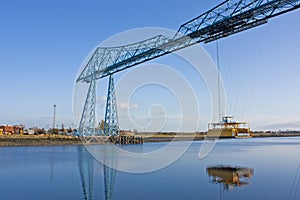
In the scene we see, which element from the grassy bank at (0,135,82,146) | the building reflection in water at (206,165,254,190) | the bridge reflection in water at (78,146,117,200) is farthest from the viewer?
the grassy bank at (0,135,82,146)

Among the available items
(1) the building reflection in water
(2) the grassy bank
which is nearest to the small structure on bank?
(1) the building reflection in water

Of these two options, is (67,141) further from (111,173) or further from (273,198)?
(273,198)

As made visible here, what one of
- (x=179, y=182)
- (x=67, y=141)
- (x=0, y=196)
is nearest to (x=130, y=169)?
(x=179, y=182)

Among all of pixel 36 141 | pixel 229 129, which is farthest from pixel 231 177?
pixel 36 141

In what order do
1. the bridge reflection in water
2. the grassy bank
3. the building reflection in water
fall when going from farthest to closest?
the grassy bank, the building reflection in water, the bridge reflection in water

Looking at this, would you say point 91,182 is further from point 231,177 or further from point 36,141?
point 36,141

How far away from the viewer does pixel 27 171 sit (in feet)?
63.0

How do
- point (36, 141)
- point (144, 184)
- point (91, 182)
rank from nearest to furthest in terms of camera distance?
point (144, 184) < point (91, 182) < point (36, 141)

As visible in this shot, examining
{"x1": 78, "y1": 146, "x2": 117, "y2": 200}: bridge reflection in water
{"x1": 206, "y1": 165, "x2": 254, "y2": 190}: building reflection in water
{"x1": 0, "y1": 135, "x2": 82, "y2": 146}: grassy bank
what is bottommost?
{"x1": 206, "y1": 165, "x2": 254, "y2": 190}: building reflection in water

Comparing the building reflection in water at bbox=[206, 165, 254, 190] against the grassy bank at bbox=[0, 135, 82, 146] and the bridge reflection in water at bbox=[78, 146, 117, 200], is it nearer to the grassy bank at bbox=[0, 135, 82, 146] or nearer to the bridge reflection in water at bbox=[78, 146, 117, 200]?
the bridge reflection in water at bbox=[78, 146, 117, 200]

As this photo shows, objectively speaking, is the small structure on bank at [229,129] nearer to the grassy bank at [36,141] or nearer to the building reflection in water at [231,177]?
the building reflection in water at [231,177]

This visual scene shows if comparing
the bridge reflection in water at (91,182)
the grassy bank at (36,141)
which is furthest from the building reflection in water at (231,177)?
the grassy bank at (36,141)

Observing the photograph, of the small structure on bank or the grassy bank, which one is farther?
the grassy bank

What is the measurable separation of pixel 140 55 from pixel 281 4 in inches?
732
